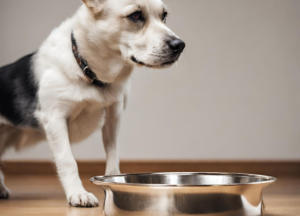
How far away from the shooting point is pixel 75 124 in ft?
5.76

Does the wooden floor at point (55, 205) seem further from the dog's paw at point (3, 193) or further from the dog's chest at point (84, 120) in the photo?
the dog's chest at point (84, 120)

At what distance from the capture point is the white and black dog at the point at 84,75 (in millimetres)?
1547

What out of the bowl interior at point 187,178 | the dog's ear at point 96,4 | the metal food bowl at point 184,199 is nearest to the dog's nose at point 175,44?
the dog's ear at point 96,4

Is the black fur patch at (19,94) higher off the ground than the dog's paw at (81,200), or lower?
higher

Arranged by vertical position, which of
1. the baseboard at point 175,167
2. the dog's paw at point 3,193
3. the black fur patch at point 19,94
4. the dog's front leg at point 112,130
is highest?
the black fur patch at point 19,94

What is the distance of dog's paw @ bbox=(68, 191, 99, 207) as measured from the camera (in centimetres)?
146

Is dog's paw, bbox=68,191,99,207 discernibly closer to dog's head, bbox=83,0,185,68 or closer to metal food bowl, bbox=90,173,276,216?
metal food bowl, bbox=90,173,276,216

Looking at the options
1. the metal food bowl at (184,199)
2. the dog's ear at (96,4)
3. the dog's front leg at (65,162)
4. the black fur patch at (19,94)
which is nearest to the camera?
the metal food bowl at (184,199)

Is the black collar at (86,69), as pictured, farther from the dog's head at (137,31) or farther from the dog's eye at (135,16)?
the dog's eye at (135,16)

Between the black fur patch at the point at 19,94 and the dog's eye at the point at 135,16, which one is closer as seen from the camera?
the dog's eye at the point at 135,16

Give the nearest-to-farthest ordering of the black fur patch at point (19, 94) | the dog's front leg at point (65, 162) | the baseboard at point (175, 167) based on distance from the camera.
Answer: the dog's front leg at point (65, 162) → the black fur patch at point (19, 94) → the baseboard at point (175, 167)

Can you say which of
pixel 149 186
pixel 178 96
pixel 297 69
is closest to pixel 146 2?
pixel 149 186

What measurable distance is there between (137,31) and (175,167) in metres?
1.81

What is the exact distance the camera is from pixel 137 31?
5.15 ft
